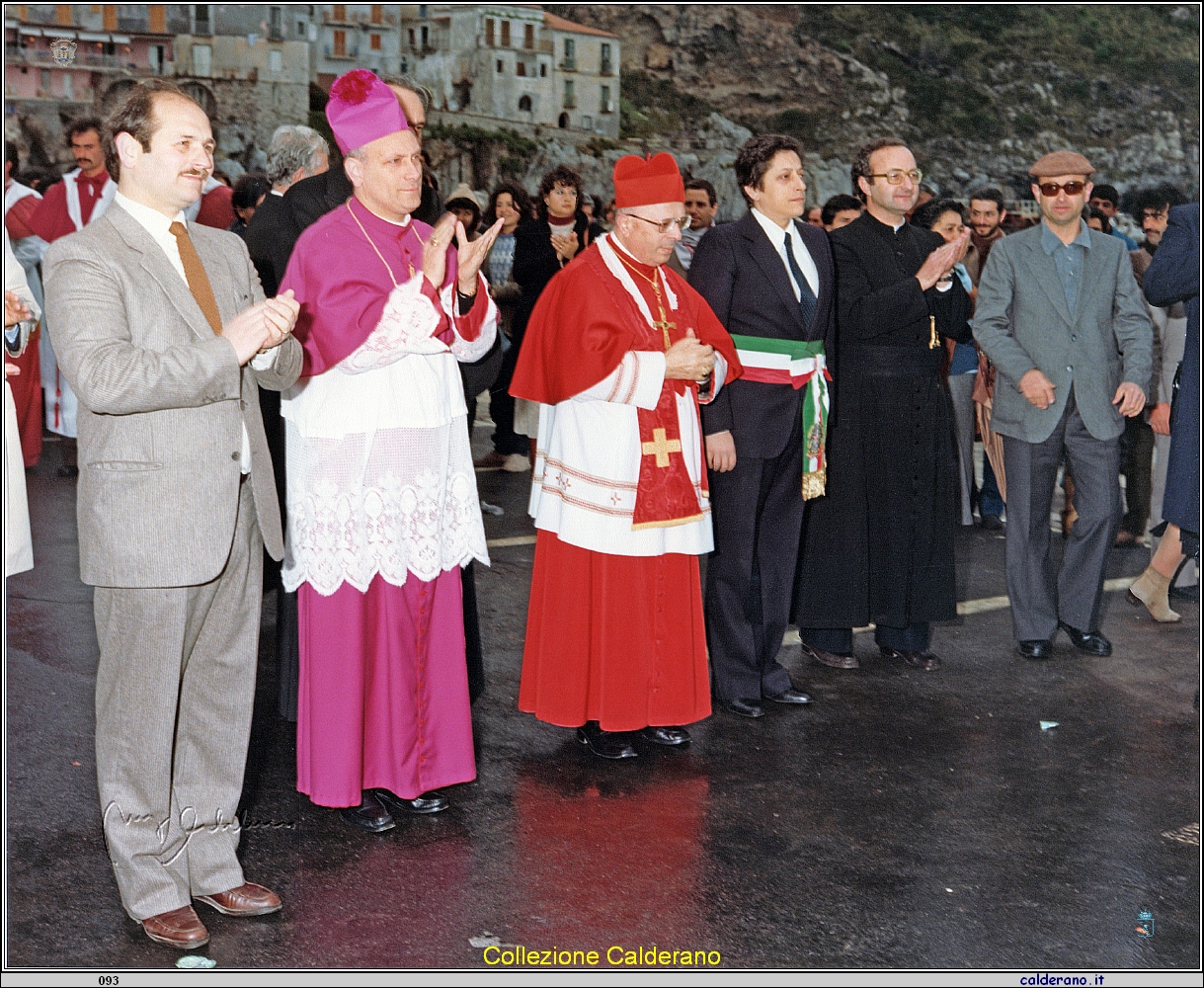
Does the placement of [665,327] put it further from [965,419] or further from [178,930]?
[965,419]

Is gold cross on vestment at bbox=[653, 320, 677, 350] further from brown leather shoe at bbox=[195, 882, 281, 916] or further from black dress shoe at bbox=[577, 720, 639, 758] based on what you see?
brown leather shoe at bbox=[195, 882, 281, 916]

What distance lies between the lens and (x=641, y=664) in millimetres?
4898

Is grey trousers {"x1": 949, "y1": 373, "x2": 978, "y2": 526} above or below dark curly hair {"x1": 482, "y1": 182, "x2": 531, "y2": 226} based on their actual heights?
below

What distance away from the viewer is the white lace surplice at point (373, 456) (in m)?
4.11

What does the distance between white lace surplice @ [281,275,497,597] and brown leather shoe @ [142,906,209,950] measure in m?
1.04

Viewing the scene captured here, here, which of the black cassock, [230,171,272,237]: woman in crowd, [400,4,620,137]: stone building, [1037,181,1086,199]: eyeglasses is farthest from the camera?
[400,4,620,137]: stone building

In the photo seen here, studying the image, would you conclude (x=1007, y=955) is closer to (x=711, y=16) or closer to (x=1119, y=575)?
(x=1119, y=575)

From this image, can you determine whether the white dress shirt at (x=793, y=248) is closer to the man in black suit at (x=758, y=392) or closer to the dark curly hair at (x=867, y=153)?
the man in black suit at (x=758, y=392)

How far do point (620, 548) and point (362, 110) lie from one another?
171 centimetres

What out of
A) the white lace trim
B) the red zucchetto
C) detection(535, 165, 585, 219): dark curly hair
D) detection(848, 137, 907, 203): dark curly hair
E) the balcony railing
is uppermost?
the balcony railing

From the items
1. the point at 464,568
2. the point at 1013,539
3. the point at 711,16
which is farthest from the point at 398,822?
the point at 711,16

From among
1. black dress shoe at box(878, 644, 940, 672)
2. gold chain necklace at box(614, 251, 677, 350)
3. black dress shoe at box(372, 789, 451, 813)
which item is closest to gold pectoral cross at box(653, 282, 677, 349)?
gold chain necklace at box(614, 251, 677, 350)

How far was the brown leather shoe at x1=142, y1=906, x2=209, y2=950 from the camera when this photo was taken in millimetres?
3441

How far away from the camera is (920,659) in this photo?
607 cm
